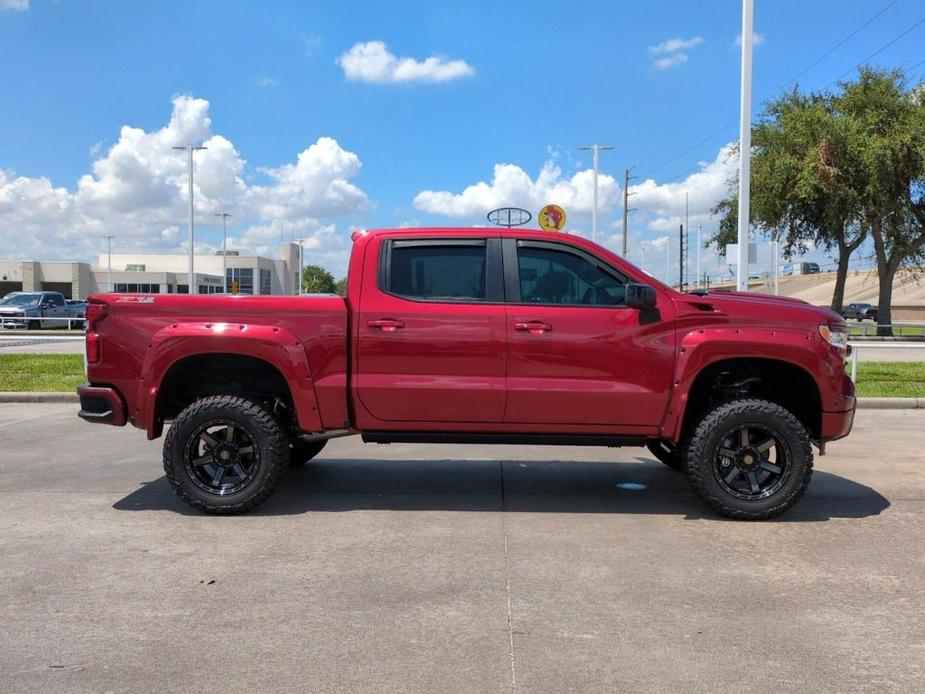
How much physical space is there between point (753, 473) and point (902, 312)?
76618 millimetres

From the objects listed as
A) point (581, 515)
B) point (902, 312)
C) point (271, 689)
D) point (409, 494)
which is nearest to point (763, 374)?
point (581, 515)

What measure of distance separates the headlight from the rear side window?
2.38 meters

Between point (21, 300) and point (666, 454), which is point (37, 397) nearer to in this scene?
point (666, 454)

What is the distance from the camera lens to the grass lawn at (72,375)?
12188 millimetres

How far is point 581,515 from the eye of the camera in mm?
5703

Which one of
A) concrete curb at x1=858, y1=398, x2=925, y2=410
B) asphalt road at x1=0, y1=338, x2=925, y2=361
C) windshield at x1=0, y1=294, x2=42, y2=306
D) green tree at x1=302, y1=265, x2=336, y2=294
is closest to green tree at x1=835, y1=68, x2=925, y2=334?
asphalt road at x1=0, y1=338, x2=925, y2=361

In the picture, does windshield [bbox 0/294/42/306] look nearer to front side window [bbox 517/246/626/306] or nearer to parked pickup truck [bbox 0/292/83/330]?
parked pickup truck [bbox 0/292/83/330]

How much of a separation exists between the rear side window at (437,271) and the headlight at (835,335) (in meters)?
2.38

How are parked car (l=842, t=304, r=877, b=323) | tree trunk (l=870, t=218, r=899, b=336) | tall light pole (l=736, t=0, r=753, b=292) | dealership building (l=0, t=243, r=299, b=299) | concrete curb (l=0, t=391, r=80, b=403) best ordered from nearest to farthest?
concrete curb (l=0, t=391, r=80, b=403)
tall light pole (l=736, t=0, r=753, b=292)
tree trunk (l=870, t=218, r=899, b=336)
parked car (l=842, t=304, r=877, b=323)
dealership building (l=0, t=243, r=299, b=299)

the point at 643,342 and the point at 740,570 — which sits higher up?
the point at 643,342

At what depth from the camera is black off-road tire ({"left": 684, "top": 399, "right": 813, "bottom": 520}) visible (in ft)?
17.8

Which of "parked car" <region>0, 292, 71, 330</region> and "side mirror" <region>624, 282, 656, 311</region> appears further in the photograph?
"parked car" <region>0, 292, 71, 330</region>

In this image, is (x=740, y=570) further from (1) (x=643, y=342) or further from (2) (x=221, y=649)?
(2) (x=221, y=649)

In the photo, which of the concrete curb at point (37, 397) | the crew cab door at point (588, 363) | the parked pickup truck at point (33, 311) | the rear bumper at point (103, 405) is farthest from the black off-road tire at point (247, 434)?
the parked pickup truck at point (33, 311)
